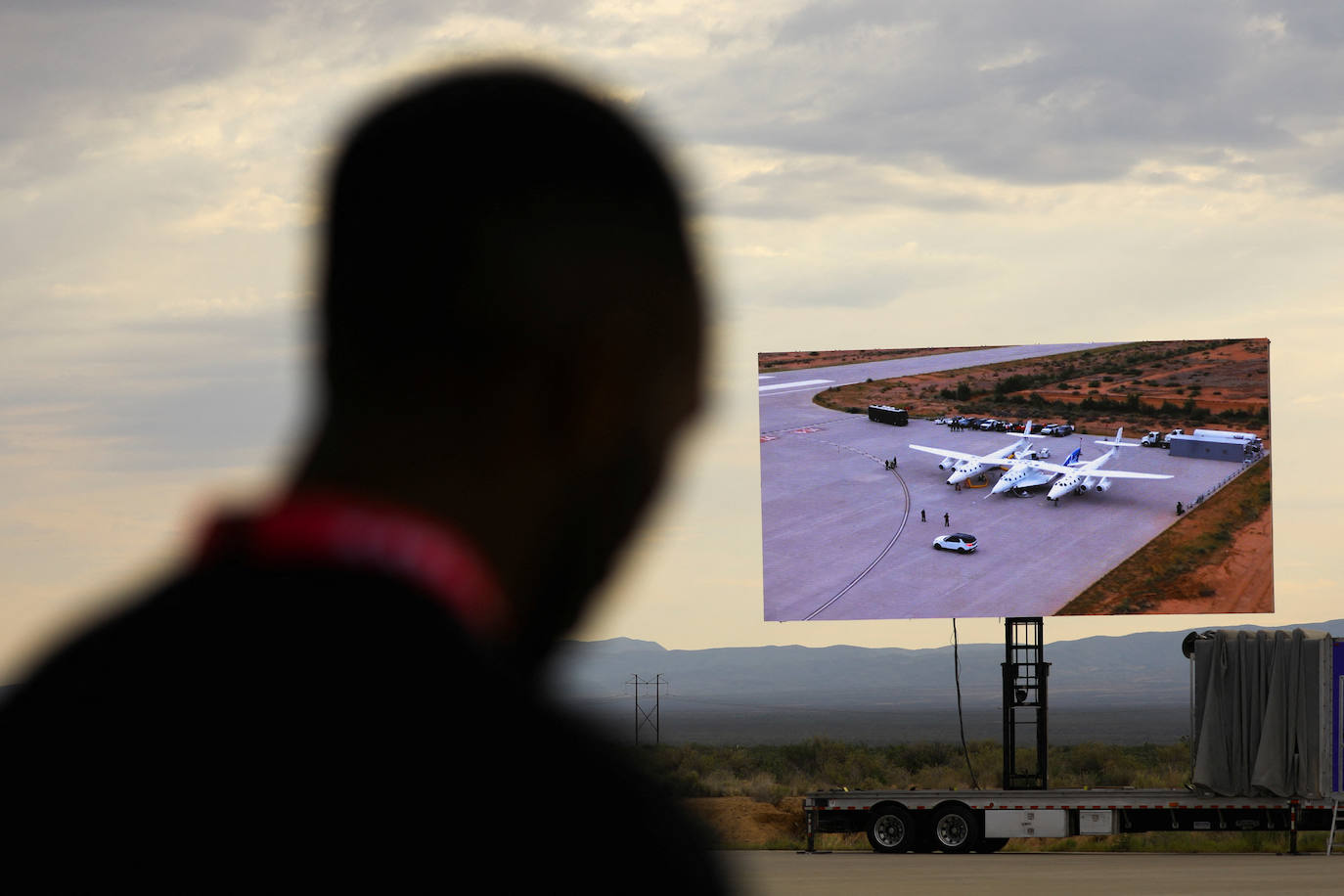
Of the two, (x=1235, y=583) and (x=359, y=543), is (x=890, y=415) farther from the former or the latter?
(x=359, y=543)

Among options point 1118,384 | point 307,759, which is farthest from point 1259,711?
point 307,759

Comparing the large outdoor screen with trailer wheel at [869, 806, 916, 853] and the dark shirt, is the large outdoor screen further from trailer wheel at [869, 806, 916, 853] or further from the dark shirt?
the dark shirt

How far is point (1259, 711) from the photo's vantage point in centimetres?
2105

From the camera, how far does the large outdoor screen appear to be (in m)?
24.0

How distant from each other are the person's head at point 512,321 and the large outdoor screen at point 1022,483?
23.1 metres

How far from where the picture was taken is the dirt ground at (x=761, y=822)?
27825 millimetres

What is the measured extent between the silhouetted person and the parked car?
23.4 metres

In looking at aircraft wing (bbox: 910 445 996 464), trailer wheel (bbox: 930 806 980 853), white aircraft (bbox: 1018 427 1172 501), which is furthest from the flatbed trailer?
aircraft wing (bbox: 910 445 996 464)

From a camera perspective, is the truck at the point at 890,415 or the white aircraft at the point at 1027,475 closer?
the white aircraft at the point at 1027,475

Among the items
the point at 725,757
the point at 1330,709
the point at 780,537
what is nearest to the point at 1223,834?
the point at 1330,709

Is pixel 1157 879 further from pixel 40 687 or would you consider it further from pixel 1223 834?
pixel 40 687

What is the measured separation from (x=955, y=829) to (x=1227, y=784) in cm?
360

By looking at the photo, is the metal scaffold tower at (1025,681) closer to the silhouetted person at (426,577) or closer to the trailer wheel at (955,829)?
the trailer wheel at (955,829)

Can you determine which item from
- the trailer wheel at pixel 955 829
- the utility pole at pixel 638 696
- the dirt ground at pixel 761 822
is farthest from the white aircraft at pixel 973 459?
the dirt ground at pixel 761 822
